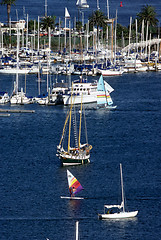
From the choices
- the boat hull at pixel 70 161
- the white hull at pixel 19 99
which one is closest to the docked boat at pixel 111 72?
the white hull at pixel 19 99

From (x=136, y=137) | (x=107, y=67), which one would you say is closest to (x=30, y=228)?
(x=136, y=137)

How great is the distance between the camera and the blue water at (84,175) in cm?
6631

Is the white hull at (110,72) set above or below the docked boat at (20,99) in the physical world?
above

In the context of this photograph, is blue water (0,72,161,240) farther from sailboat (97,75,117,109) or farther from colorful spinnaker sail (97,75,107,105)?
colorful spinnaker sail (97,75,107,105)

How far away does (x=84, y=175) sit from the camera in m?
82.6

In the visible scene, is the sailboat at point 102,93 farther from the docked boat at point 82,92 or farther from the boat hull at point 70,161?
the boat hull at point 70,161

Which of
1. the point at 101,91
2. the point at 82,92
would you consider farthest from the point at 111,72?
the point at 101,91

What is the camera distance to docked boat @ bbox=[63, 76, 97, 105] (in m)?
129

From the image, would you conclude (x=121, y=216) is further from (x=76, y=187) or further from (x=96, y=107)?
(x=96, y=107)

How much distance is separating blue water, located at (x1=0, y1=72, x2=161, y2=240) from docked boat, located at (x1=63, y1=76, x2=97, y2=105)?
1.98 m

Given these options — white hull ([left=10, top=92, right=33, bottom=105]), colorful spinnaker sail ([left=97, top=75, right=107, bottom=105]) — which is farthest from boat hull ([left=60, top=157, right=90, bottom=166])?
white hull ([left=10, top=92, right=33, bottom=105])

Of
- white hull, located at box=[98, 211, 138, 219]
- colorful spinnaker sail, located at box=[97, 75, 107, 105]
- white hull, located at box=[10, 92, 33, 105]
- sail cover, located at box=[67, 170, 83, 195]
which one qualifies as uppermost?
colorful spinnaker sail, located at box=[97, 75, 107, 105]

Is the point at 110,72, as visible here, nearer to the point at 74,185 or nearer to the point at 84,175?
the point at 84,175

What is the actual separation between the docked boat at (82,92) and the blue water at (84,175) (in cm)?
198
